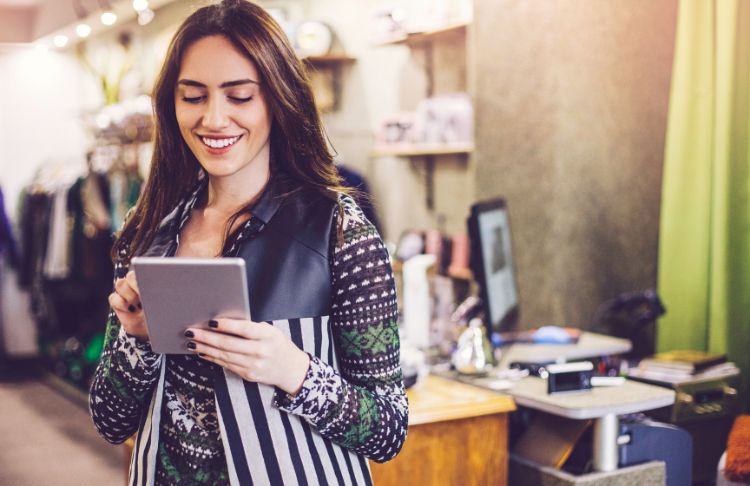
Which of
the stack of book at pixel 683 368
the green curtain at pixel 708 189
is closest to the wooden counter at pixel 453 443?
the stack of book at pixel 683 368

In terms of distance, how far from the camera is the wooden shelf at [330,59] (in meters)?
4.97

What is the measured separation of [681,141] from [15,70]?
18.7 ft

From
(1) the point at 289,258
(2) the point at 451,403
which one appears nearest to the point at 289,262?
(1) the point at 289,258


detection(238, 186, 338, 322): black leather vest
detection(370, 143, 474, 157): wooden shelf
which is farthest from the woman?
detection(370, 143, 474, 157): wooden shelf

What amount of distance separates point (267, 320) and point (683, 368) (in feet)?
6.43

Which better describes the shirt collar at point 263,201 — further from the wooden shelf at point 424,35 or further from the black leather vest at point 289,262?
the wooden shelf at point 424,35

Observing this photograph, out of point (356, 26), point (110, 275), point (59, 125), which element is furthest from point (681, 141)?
point (59, 125)

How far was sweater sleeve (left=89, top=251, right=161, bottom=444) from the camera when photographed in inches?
50.4

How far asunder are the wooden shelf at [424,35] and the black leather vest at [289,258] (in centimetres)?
247

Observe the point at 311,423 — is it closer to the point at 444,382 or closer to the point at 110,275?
the point at 444,382

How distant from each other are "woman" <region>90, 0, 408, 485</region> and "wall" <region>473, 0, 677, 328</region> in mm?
2294

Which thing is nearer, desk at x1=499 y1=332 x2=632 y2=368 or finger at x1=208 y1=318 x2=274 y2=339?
finger at x1=208 y1=318 x2=274 y2=339

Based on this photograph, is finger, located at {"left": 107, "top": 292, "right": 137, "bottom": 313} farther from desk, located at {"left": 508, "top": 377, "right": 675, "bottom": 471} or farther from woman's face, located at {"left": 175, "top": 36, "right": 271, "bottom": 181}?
desk, located at {"left": 508, "top": 377, "right": 675, "bottom": 471}

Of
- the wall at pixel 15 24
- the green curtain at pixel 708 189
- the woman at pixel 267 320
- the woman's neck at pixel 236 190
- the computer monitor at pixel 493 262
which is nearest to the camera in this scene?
the woman at pixel 267 320
